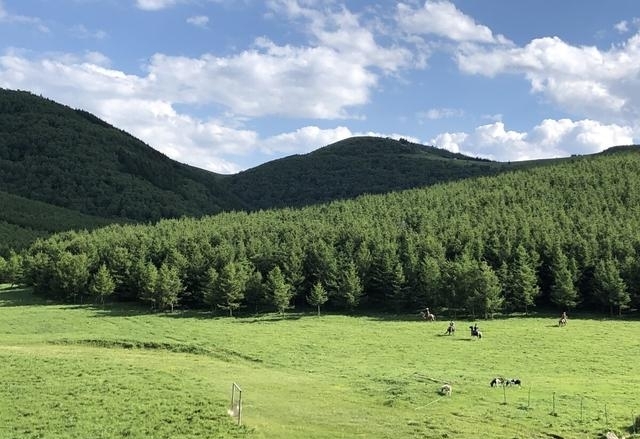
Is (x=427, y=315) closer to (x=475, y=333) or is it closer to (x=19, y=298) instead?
(x=475, y=333)

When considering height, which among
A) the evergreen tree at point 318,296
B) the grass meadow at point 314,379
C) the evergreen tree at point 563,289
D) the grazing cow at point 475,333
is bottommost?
the grass meadow at point 314,379

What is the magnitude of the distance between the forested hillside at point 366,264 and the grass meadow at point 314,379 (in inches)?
561

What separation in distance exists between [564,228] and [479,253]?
33212 mm

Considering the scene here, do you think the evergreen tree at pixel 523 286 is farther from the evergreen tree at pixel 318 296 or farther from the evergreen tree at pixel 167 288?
the evergreen tree at pixel 167 288

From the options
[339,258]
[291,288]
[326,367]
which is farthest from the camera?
[339,258]

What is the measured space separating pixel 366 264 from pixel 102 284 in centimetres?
5369

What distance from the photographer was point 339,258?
11525cm

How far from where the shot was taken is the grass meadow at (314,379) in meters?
33.4

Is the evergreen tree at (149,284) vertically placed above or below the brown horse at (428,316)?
above

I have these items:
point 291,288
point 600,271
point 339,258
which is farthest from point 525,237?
point 291,288

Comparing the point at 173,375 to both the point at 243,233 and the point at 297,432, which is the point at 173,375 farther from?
the point at 243,233

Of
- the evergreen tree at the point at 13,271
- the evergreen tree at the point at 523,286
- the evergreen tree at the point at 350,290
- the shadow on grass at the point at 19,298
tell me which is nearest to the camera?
the evergreen tree at the point at 523,286

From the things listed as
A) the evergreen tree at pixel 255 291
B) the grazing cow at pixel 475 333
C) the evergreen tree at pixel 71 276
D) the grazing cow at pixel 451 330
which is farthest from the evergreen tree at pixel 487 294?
the evergreen tree at pixel 71 276

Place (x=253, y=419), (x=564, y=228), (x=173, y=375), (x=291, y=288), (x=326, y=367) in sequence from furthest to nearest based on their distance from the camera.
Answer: (x=564, y=228) → (x=291, y=288) → (x=326, y=367) → (x=173, y=375) → (x=253, y=419)
